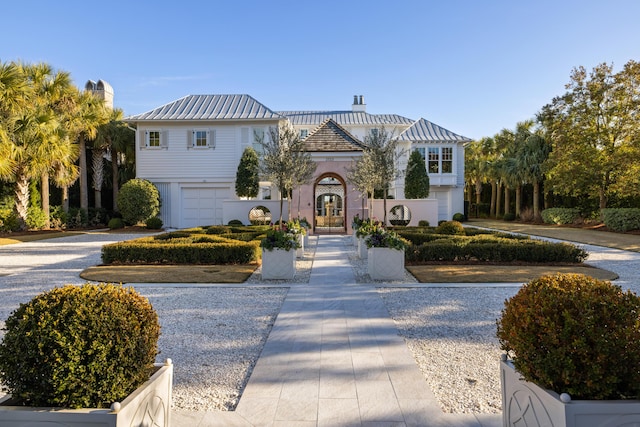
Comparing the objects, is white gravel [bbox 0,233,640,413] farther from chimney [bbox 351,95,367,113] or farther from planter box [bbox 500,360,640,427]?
chimney [bbox 351,95,367,113]

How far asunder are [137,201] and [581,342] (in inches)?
1011

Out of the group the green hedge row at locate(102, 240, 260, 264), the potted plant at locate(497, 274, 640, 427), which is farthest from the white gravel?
the green hedge row at locate(102, 240, 260, 264)

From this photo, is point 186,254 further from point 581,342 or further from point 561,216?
point 561,216

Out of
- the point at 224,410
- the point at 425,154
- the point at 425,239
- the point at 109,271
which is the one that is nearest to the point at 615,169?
the point at 425,154

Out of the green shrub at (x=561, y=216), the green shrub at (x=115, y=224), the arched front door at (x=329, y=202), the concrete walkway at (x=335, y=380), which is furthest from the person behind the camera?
the arched front door at (x=329, y=202)

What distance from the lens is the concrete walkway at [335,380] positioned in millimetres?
3377

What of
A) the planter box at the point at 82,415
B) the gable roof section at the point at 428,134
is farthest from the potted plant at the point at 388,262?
the gable roof section at the point at 428,134

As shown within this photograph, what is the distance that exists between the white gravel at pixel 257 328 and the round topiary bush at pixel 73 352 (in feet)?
3.96

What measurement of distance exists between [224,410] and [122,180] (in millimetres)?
31780

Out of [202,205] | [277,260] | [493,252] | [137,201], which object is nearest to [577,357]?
[277,260]

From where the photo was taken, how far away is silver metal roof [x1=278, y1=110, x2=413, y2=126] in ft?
132

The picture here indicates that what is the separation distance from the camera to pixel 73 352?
8.33 ft

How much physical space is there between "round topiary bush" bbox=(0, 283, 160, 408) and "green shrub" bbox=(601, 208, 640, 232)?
27819 mm

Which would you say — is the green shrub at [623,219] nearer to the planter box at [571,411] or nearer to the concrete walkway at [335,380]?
the concrete walkway at [335,380]
